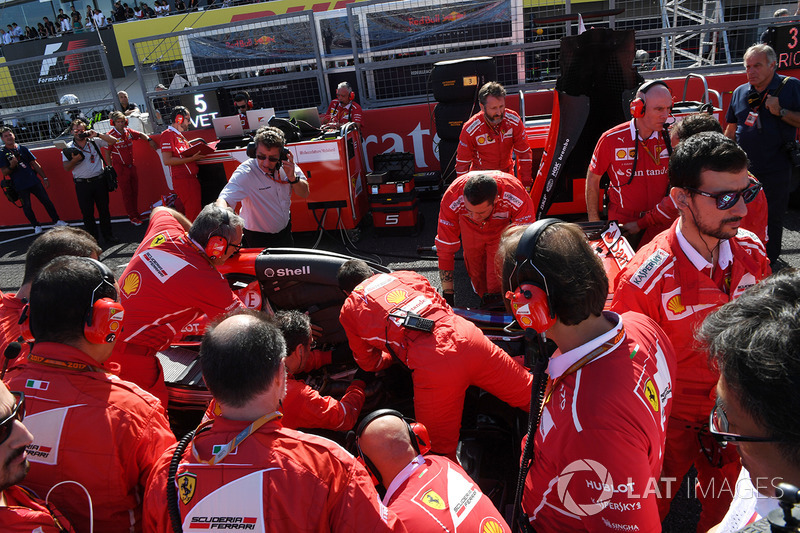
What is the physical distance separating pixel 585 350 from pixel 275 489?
91 cm

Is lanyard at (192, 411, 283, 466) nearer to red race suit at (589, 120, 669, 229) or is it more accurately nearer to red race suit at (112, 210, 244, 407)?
red race suit at (112, 210, 244, 407)

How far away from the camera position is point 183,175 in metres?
7.02

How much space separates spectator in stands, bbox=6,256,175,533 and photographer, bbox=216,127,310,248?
268 cm

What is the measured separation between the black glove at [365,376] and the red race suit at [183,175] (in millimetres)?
5301

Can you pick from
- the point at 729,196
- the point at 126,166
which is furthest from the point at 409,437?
the point at 126,166

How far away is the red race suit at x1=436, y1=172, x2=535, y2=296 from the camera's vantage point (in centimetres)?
373

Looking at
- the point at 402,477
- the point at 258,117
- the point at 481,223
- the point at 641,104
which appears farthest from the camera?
the point at 258,117

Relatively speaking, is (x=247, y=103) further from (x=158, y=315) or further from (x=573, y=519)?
(x=573, y=519)

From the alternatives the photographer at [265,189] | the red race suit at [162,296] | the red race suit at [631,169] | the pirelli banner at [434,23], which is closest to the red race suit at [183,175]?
the photographer at [265,189]

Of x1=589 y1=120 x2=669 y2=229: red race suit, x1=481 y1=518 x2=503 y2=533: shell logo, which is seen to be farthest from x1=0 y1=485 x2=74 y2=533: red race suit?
x1=589 y1=120 x2=669 y2=229: red race suit

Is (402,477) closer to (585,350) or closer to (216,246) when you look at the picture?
(585,350)

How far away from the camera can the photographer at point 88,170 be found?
24.4 feet

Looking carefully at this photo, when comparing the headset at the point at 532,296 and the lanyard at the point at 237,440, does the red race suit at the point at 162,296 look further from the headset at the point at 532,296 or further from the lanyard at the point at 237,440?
the headset at the point at 532,296

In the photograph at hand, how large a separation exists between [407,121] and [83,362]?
685 centimetres
